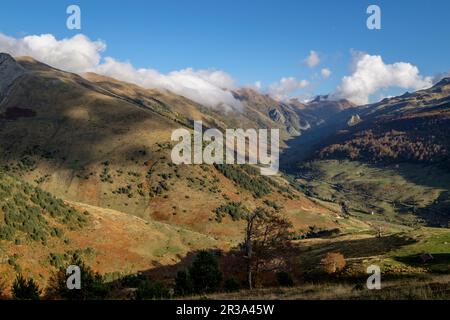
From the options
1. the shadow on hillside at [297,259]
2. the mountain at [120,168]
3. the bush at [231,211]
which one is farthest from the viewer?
the bush at [231,211]

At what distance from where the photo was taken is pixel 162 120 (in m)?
188

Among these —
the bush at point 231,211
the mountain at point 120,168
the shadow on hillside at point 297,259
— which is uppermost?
the mountain at point 120,168

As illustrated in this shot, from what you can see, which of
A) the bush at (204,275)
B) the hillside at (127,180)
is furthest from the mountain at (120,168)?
the bush at (204,275)

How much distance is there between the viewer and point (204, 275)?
43094 millimetres

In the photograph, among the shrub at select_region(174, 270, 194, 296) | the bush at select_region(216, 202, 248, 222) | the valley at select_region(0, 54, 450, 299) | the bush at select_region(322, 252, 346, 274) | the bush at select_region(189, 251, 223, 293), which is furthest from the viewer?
the bush at select_region(216, 202, 248, 222)

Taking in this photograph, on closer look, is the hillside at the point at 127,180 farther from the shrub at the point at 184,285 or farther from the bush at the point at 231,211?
the shrub at the point at 184,285

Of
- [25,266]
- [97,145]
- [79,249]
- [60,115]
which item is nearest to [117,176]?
[97,145]

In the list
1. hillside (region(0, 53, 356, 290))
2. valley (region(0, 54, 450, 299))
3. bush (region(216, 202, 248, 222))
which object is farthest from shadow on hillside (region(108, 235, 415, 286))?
bush (region(216, 202, 248, 222))

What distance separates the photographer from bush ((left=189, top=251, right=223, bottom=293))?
4266cm

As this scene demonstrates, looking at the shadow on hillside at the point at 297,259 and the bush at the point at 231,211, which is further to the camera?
the bush at the point at 231,211

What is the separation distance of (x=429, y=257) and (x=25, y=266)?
2095 inches

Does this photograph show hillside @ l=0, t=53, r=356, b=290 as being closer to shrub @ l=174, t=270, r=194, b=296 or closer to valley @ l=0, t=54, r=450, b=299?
valley @ l=0, t=54, r=450, b=299

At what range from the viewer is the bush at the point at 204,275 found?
4266 centimetres
